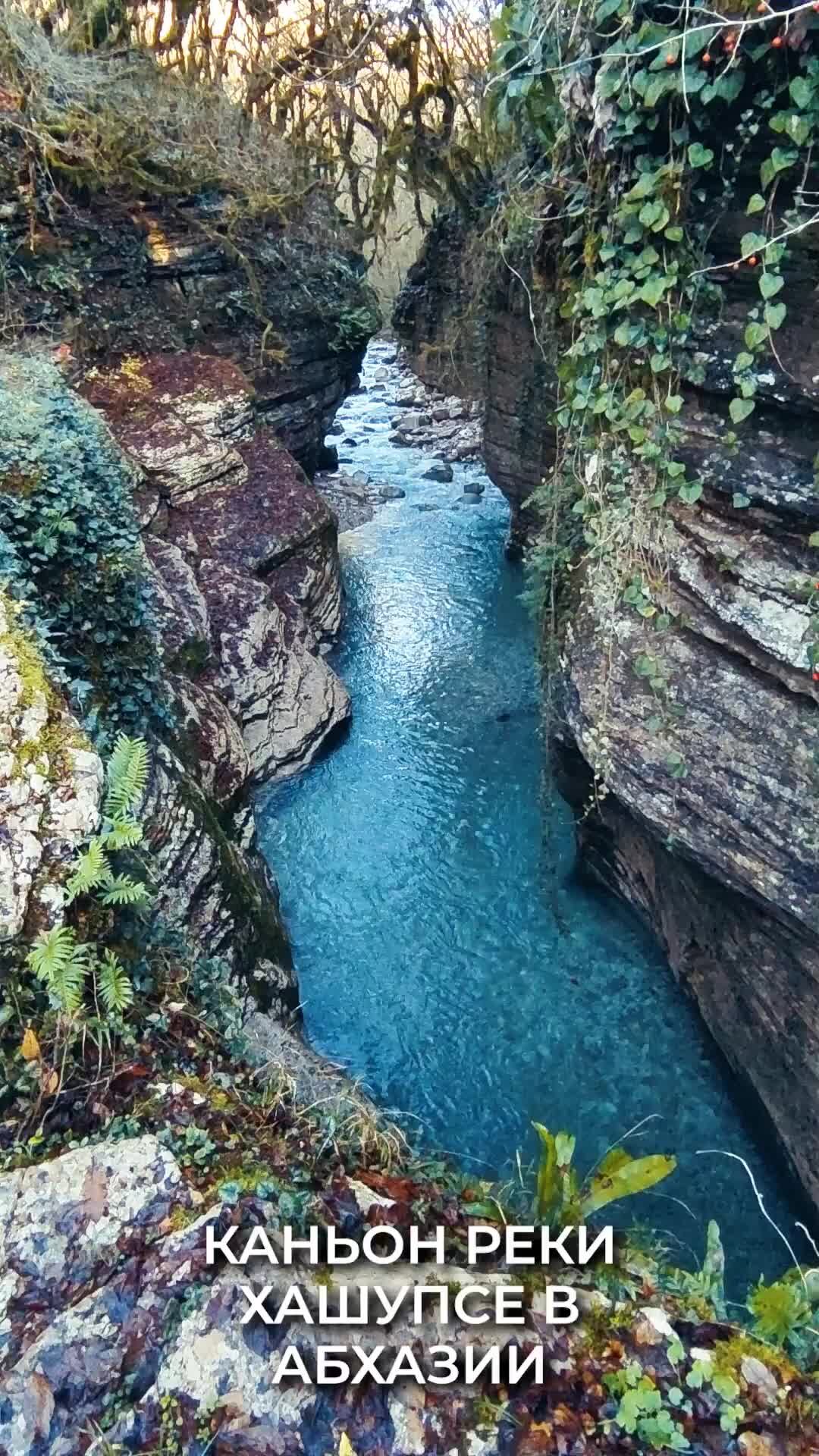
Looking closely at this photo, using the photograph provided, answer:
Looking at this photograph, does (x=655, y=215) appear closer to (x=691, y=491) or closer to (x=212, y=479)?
(x=691, y=491)

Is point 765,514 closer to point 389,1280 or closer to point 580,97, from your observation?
point 580,97

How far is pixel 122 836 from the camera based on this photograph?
134 inches

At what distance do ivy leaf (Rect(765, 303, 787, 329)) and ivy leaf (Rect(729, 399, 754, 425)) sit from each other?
12.0 inches

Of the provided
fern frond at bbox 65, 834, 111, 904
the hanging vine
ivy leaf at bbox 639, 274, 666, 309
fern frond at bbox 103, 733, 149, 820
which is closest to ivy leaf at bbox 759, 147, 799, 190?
the hanging vine

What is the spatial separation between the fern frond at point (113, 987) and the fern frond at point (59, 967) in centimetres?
8

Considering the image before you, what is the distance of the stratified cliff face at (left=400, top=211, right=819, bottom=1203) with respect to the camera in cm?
397

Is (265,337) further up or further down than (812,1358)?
further up

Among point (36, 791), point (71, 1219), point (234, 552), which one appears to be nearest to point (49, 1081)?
point (71, 1219)

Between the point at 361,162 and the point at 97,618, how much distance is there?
10.4 metres

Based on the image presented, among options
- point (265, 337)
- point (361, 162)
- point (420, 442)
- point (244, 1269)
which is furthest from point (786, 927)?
point (420, 442)

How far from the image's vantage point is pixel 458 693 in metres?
9.89

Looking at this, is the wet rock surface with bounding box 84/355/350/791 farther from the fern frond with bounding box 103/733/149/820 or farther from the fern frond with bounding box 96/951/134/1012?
the fern frond with bounding box 96/951/134/1012

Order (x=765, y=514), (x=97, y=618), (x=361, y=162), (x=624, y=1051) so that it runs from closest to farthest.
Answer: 1. (x=765, y=514)
2. (x=97, y=618)
3. (x=624, y=1051)
4. (x=361, y=162)

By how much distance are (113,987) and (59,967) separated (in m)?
0.25
